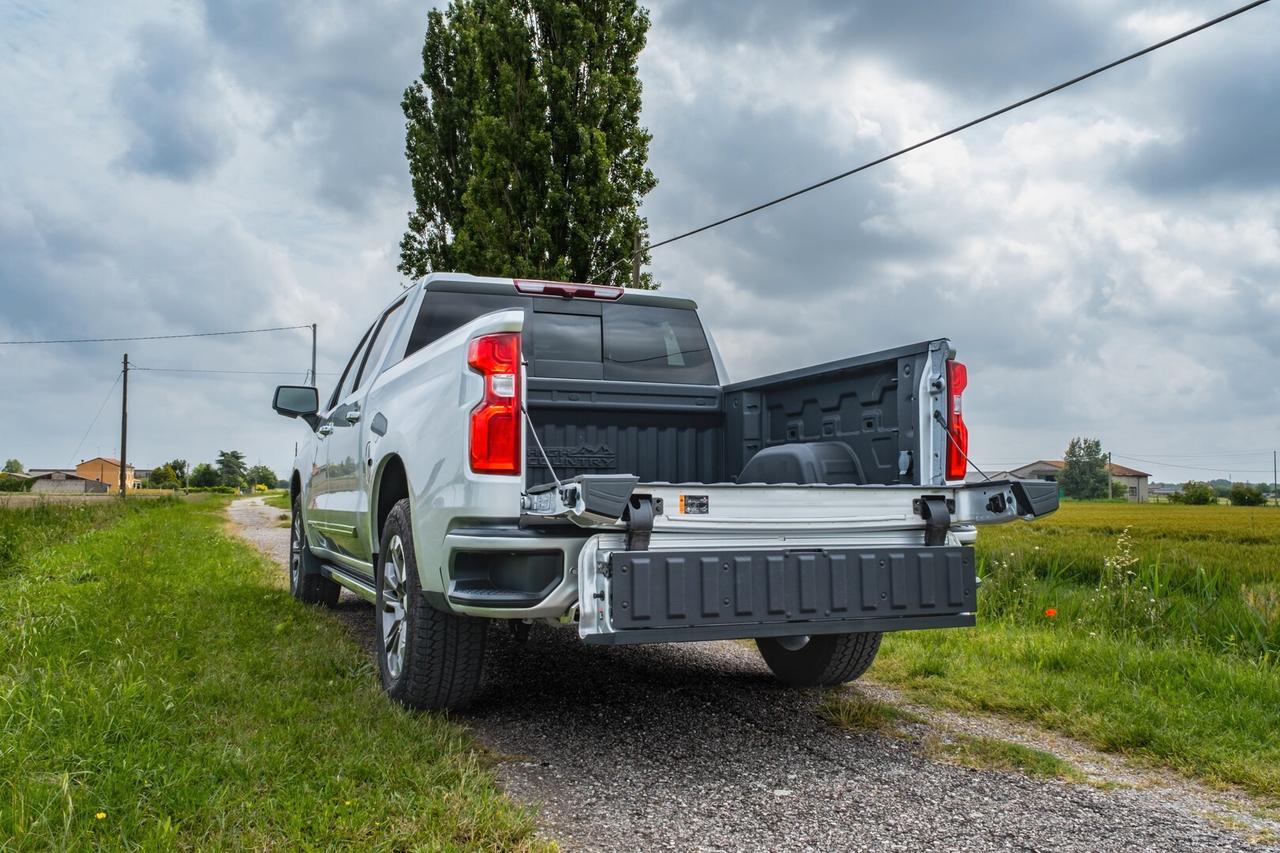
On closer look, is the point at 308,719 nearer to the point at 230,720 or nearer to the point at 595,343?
the point at 230,720

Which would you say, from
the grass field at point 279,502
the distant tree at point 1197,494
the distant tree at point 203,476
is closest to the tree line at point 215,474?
the distant tree at point 203,476

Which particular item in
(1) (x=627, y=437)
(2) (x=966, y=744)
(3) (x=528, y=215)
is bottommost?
(2) (x=966, y=744)

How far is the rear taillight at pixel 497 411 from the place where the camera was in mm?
3371

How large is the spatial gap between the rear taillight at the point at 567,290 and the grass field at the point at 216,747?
2078mm

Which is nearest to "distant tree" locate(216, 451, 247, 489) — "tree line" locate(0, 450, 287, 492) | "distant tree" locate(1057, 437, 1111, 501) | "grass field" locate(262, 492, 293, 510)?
"tree line" locate(0, 450, 287, 492)

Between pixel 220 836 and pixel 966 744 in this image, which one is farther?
pixel 966 744

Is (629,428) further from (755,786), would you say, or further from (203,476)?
(203,476)

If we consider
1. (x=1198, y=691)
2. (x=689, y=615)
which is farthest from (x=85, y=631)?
(x=1198, y=691)

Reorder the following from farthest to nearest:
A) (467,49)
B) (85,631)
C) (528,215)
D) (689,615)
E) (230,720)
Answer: (467,49)
(528,215)
(85,631)
(230,720)
(689,615)

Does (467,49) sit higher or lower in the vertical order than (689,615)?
higher

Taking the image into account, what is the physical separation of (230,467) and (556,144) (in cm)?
13408

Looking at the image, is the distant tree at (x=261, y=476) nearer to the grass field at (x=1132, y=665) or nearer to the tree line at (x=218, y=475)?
the tree line at (x=218, y=475)

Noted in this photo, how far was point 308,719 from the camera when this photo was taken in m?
3.82

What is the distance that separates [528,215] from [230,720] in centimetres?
1440
